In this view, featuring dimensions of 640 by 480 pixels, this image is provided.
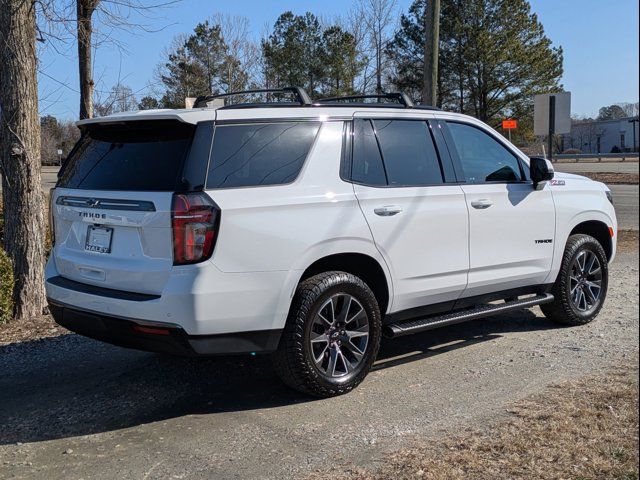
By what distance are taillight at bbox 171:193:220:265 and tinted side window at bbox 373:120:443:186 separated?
5.24ft

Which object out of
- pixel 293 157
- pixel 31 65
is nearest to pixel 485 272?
pixel 293 157

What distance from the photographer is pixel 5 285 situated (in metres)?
6.78

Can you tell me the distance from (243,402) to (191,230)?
1389mm

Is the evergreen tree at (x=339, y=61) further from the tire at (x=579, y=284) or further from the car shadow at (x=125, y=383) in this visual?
the car shadow at (x=125, y=383)

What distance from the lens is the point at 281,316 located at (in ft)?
14.4

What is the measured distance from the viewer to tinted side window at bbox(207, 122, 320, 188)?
430 centimetres

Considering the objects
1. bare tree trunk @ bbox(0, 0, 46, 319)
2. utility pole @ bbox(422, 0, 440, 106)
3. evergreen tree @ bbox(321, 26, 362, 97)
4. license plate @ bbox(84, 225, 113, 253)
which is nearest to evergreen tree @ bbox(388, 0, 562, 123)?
evergreen tree @ bbox(321, 26, 362, 97)

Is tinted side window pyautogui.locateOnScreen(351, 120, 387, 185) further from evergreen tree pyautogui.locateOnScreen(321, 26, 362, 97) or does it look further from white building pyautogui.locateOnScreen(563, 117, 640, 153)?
evergreen tree pyautogui.locateOnScreen(321, 26, 362, 97)

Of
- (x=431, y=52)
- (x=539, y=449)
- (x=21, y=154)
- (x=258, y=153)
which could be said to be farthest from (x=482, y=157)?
(x=431, y=52)

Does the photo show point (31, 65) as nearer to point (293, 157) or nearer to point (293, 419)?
point (293, 157)

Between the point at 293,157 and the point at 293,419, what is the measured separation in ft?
5.68

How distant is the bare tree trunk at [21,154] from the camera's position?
6992mm

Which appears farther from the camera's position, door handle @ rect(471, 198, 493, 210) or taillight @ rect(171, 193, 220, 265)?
door handle @ rect(471, 198, 493, 210)

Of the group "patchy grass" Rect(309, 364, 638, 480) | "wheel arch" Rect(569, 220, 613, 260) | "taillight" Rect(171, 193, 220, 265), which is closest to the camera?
"patchy grass" Rect(309, 364, 638, 480)
